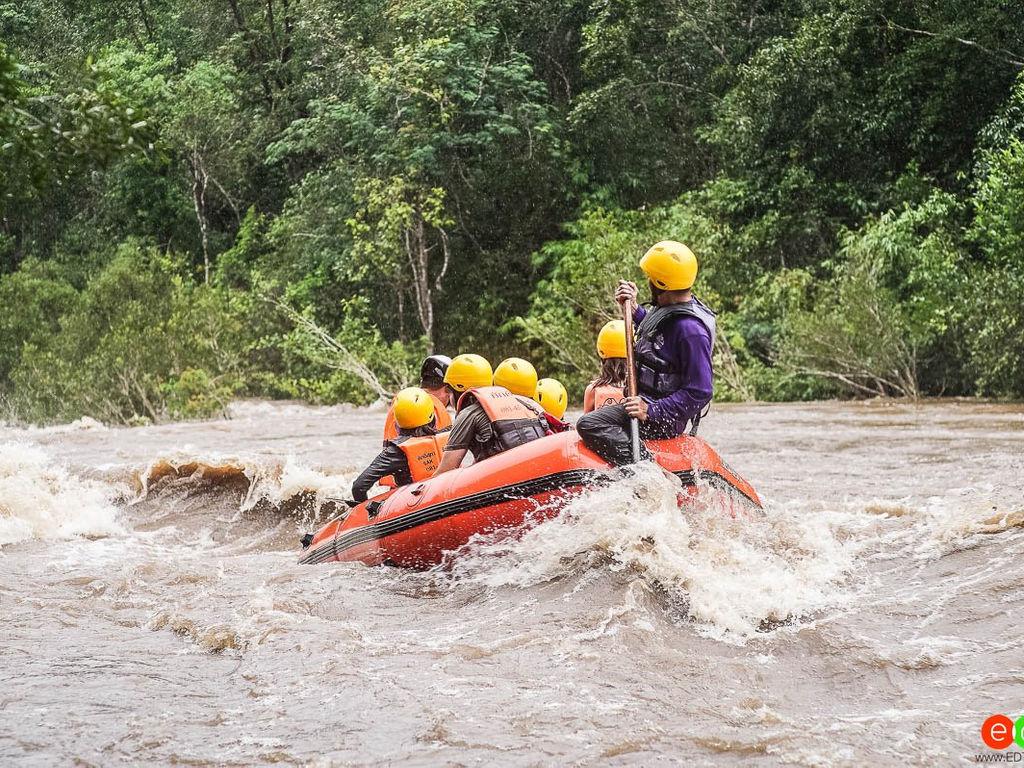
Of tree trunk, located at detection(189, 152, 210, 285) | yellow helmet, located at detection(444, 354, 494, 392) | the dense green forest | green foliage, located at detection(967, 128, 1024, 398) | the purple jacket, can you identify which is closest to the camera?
the purple jacket

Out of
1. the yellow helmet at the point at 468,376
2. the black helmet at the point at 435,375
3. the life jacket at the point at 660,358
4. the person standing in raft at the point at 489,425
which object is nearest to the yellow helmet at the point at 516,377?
the yellow helmet at the point at 468,376

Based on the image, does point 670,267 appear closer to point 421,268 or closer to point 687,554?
point 687,554

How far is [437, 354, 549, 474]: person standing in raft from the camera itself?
6.61 meters

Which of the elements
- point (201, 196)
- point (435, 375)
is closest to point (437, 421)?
point (435, 375)

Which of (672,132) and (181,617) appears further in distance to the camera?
(672,132)

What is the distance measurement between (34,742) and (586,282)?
54.6 feet

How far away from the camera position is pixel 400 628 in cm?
546

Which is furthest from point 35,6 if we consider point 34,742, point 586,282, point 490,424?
point 34,742

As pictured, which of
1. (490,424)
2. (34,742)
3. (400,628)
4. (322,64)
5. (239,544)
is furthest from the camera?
(322,64)

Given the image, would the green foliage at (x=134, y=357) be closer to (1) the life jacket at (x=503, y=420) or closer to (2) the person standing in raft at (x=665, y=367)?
(1) the life jacket at (x=503, y=420)

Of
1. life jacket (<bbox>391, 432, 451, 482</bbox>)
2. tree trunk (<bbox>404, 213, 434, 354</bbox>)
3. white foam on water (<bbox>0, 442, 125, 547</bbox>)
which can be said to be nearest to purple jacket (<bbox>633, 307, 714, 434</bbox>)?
life jacket (<bbox>391, 432, 451, 482</bbox>)

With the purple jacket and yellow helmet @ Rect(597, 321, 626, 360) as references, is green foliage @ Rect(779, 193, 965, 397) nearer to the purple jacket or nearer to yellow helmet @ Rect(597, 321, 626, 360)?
yellow helmet @ Rect(597, 321, 626, 360)

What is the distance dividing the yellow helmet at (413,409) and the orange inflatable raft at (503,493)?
2.26 feet

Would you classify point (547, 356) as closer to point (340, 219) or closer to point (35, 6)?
point (340, 219)
